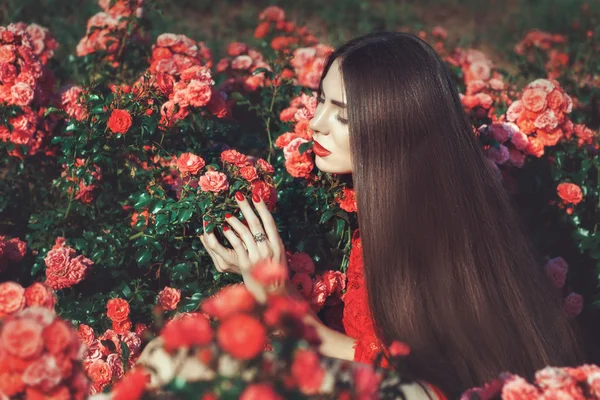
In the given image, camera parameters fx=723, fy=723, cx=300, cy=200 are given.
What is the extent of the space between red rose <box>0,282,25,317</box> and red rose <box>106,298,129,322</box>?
111 centimetres

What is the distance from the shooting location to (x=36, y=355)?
4.09 ft

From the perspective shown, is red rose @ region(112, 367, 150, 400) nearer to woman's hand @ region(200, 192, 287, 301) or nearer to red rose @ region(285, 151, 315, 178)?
woman's hand @ region(200, 192, 287, 301)

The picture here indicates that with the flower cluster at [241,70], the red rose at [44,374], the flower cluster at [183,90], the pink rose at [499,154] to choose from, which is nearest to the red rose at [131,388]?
the red rose at [44,374]

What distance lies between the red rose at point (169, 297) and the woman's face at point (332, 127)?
2.29 ft

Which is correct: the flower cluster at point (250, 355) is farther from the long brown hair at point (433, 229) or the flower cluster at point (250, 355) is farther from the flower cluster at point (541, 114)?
the flower cluster at point (541, 114)

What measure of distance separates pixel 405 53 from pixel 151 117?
96 cm

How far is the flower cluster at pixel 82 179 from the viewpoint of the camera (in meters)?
2.70

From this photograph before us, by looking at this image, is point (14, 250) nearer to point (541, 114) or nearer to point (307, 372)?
point (307, 372)

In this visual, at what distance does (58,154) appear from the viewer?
3086 mm

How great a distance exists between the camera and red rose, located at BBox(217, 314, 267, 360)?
1.19m

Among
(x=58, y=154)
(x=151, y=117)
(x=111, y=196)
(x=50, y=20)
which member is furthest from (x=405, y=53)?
(x=50, y=20)

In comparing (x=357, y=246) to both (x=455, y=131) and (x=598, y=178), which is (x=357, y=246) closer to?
(x=455, y=131)

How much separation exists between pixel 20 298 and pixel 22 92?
1.65 m

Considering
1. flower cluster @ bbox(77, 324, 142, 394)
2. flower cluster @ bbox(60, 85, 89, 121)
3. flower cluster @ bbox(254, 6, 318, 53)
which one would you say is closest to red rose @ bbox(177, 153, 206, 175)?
flower cluster @ bbox(77, 324, 142, 394)
